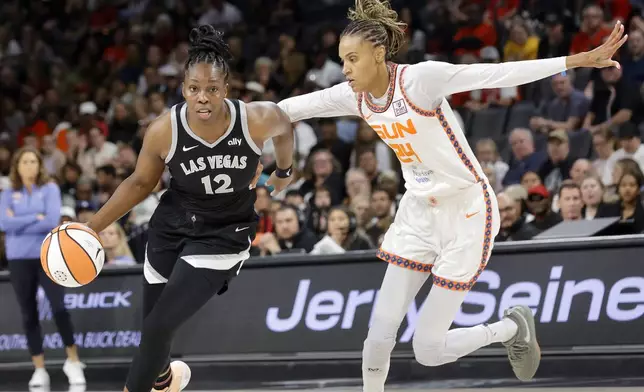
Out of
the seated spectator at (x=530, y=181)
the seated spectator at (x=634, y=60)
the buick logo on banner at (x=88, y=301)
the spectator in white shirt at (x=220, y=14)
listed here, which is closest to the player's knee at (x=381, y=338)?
the buick logo on banner at (x=88, y=301)

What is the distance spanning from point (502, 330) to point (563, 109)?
5238 mm

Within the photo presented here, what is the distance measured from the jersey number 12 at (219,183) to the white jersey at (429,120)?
0.80 m

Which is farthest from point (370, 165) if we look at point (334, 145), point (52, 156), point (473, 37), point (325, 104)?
point (325, 104)

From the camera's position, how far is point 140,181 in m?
5.73

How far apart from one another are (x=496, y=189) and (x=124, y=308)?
11.7ft

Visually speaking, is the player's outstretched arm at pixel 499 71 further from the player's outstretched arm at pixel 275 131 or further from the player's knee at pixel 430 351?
the player's knee at pixel 430 351

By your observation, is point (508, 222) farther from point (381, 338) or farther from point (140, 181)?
point (140, 181)

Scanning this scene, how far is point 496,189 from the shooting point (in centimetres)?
1040

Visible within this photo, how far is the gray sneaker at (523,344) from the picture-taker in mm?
6488

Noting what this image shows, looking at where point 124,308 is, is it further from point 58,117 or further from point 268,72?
point 58,117

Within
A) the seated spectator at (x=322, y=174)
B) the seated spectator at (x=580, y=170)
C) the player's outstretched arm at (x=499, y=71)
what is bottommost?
the seated spectator at (x=322, y=174)

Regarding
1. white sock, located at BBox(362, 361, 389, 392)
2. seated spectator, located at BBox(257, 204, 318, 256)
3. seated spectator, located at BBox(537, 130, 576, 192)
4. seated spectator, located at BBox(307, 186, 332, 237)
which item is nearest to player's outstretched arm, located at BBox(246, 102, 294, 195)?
white sock, located at BBox(362, 361, 389, 392)

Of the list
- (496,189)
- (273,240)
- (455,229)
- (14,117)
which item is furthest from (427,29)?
(455,229)

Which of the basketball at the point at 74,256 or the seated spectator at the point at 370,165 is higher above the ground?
the basketball at the point at 74,256
